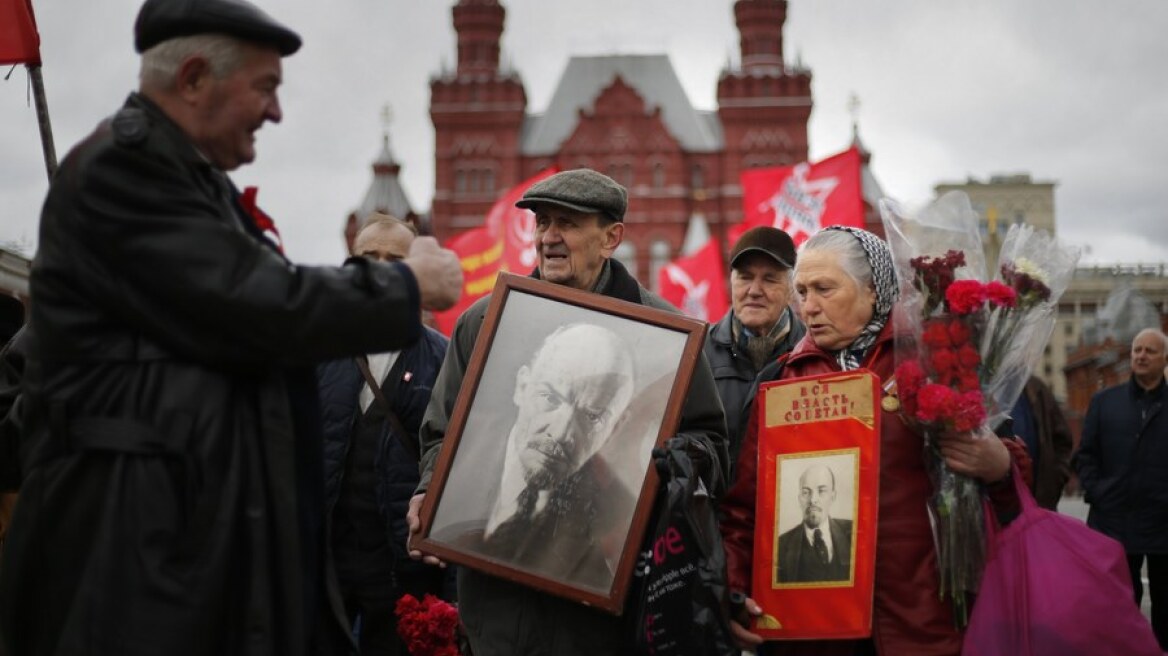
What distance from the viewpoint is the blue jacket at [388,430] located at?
14.6 ft

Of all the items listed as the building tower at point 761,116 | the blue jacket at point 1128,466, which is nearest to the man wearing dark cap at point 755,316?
the blue jacket at point 1128,466

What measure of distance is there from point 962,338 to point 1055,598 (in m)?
0.72

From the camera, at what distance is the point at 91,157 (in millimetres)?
2084

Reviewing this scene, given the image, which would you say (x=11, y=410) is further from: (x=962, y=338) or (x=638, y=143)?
(x=638, y=143)

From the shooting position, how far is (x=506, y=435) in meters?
3.09

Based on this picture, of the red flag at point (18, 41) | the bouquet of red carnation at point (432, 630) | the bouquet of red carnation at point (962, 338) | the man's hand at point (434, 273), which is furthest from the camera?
the red flag at point (18, 41)

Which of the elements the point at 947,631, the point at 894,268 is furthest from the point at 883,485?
the point at 894,268

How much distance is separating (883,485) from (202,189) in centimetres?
210

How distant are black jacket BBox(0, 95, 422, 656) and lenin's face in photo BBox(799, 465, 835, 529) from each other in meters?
1.60

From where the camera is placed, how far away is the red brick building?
175 ft

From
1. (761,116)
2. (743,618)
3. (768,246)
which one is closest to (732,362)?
(768,246)

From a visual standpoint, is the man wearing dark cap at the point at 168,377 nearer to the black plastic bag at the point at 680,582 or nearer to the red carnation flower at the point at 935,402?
the black plastic bag at the point at 680,582

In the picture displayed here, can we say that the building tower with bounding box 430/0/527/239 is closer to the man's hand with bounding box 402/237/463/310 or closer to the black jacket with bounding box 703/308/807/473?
the black jacket with bounding box 703/308/807/473

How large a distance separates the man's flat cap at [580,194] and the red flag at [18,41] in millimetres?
2095
